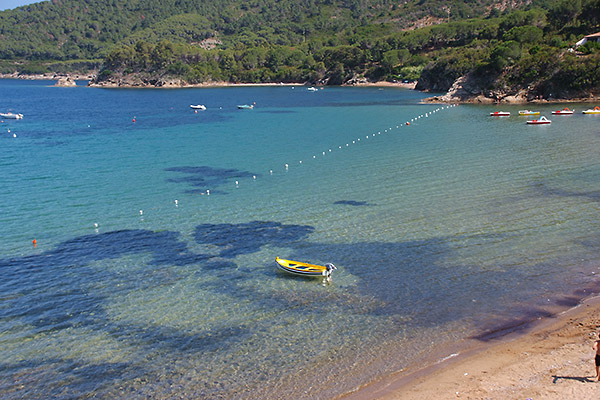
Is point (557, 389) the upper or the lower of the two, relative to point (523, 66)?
lower

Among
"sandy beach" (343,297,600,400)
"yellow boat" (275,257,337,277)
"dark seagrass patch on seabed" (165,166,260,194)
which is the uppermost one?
"dark seagrass patch on seabed" (165,166,260,194)

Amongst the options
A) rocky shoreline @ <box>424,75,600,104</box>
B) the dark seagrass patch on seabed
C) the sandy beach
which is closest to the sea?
the dark seagrass patch on seabed

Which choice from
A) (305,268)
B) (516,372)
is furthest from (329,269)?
(516,372)

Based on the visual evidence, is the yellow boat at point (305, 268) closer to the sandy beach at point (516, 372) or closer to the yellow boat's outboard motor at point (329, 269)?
the yellow boat's outboard motor at point (329, 269)

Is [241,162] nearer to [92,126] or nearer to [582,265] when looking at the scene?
[582,265]

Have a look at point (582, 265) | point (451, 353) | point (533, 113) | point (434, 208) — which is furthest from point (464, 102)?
point (451, 353)

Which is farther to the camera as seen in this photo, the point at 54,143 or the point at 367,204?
the point at 54,143

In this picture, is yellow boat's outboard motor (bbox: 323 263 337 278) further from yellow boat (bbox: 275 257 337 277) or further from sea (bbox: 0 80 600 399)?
sea (bbox: 0 80 600 399)

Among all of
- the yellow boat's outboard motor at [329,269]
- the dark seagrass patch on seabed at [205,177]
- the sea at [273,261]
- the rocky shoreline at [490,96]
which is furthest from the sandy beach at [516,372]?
the rocky shoreline at [490,96]
